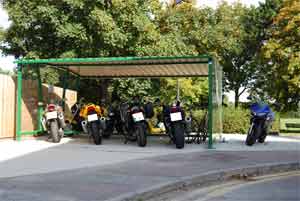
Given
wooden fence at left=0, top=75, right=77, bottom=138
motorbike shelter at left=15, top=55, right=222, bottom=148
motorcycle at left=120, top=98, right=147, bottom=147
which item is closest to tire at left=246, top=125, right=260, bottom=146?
motorbike shelter at left=15, top=55, right=222, bottom=148

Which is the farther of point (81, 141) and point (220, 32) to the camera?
point (220, 32)

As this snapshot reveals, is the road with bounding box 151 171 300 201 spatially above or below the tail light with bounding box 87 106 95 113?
below

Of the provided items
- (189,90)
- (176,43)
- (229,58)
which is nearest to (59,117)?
(176,43)

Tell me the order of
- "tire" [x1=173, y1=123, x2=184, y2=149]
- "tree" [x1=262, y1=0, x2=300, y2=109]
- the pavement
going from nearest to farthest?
the pavement → "tire" [x1=173, y1=123, x2=184, y2=149] → "tree" [x1=262, y1=0, x2=300, y2=109]

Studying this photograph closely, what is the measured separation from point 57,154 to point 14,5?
1109 centimetres

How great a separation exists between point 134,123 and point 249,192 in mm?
6389

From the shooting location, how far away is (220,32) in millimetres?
29609

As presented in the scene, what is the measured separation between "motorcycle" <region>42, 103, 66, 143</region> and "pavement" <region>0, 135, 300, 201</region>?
340 mm

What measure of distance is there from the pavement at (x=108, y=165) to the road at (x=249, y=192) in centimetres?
42

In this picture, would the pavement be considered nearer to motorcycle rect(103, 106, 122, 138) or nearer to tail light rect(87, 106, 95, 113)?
tail light rect(87, 106, 95, 113)

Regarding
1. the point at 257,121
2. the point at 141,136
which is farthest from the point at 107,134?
the point at 257,121

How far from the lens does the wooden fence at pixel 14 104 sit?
44.4 ft

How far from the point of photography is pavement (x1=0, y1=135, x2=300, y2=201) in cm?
677

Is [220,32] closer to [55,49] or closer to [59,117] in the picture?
[55,49]
